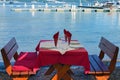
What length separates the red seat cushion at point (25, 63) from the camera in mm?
4504

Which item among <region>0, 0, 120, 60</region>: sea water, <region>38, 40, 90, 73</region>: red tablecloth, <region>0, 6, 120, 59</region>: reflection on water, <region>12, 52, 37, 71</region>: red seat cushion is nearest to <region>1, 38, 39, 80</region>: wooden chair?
<region>12, 52, 37, 71</region>: red seat cushion

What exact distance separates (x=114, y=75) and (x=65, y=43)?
1.37 meters

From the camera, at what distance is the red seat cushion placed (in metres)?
4.50

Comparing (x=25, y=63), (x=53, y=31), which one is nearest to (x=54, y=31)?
(x=53, y=31)

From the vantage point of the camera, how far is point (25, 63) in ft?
15.6

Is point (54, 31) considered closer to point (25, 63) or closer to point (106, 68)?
point (25, 63)

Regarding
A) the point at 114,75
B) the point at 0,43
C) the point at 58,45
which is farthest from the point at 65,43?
the point at 0,43

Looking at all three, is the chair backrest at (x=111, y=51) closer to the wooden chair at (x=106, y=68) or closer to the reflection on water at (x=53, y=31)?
the wooden chair at (x=106, y=68)

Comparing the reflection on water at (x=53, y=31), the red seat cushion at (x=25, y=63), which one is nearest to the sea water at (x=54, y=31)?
the reflection on water at (x=53, y=31)

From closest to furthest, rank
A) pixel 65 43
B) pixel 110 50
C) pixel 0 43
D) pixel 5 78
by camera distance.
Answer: pixel 110 50 < pixel 65 43 < pixel 5 78 < pixel 0 43

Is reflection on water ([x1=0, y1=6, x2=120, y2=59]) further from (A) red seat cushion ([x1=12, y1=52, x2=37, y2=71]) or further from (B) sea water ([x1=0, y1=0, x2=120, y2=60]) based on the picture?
(A) red seat cushion ([x1=12, y1=52, x2=37, y2=71])

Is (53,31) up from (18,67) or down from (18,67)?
down

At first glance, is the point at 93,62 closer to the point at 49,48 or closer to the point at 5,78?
the point at 49,48

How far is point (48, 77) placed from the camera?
5656mm
